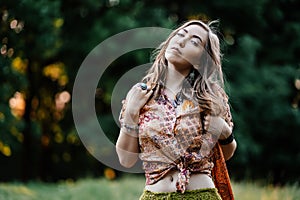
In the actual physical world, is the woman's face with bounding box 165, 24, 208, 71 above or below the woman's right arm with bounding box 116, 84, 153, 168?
above

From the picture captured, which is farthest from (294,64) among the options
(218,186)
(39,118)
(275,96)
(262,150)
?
(218,186)

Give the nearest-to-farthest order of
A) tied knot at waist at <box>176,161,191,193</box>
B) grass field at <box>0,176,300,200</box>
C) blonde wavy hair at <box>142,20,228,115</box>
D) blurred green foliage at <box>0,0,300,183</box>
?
1. tied knot at waist at <box>176,161,191,193</box>
2. blonde wavy hair at <box>142,20,228,115</box>
3. grass field at <box>0,176,300,200</box>
4. blurred green foliage at <box>0,0,300,183</box>

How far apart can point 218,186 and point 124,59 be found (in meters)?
10.4

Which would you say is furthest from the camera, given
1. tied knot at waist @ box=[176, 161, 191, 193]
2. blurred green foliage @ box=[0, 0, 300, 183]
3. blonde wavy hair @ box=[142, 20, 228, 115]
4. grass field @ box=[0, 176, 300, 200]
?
blurred green foliage @ box=[0, 0, 300, 183]

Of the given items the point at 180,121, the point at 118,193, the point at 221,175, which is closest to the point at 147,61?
the point at 118,193

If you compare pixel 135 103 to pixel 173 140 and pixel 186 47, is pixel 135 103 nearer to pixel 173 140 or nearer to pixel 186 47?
pixel 173 140

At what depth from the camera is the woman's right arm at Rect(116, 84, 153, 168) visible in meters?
2.87

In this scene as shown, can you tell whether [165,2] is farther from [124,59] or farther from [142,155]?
[142,155]

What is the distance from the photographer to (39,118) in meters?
16.2

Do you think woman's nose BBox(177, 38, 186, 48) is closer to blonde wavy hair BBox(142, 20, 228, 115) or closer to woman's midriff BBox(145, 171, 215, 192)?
blonde wavy hair BBox(142, 20, 228, 115)

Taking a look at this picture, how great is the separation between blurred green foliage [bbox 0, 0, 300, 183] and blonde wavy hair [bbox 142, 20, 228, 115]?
29.1 ft

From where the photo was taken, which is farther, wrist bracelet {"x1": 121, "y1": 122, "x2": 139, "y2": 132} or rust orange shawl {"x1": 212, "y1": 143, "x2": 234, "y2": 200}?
rust orange shawl {"x1": 212, "y1": 143, "x2": 234, "y2": 200}

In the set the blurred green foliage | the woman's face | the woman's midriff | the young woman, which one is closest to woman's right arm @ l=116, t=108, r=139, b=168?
the young woman

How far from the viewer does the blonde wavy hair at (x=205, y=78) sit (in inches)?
116
